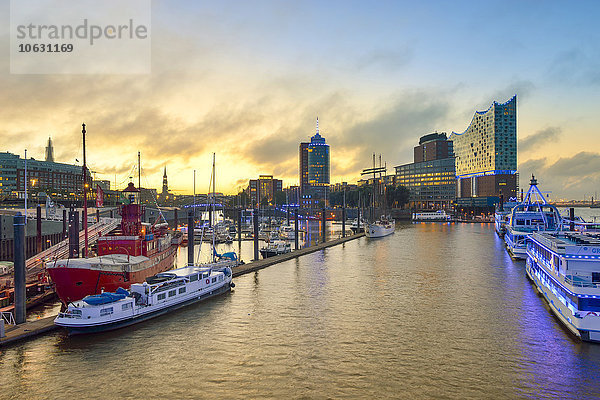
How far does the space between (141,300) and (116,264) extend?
17.9 ft

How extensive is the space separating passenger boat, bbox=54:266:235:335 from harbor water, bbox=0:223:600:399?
835mm

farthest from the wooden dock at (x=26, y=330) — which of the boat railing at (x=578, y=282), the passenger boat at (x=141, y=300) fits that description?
the boat railing at (x=578, y=282)

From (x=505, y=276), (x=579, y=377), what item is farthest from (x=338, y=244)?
(x=579, y=377)

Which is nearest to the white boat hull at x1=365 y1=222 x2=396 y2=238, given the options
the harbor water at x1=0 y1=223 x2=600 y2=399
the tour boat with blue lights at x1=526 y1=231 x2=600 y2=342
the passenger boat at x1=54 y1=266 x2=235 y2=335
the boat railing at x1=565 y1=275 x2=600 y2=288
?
the harbor water at x1=0 y1=223 x2=600 y2=399

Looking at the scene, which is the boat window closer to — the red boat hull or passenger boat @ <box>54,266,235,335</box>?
passenger boat @ <box>54,266,235,335</box>

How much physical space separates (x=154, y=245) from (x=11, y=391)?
87.0 feet

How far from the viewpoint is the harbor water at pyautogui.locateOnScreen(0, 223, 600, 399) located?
834 inches

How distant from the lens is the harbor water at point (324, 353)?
21172 mm

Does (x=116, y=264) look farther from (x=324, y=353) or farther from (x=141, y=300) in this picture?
(x=324, y=353)

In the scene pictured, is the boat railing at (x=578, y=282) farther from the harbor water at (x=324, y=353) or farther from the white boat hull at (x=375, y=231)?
the white boat hull at (x=375, y=231)

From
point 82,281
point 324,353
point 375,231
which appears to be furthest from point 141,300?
point 375,231

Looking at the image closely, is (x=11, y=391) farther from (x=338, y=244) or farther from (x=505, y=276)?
(x=338, y=244)

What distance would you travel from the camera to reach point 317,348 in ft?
88.3

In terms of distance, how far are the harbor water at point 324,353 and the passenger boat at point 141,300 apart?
32.9 inches
